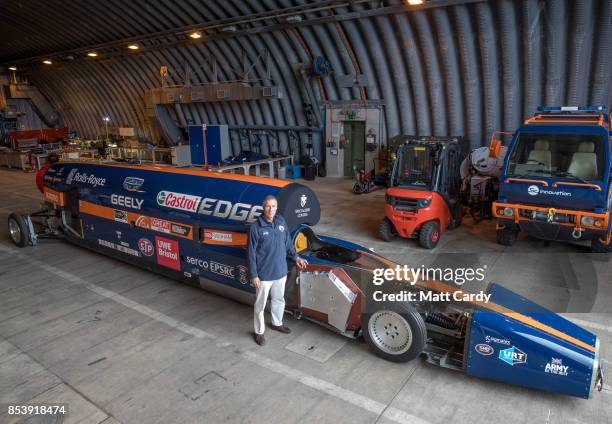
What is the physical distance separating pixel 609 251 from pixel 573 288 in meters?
2.16

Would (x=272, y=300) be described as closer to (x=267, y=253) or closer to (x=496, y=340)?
(x=267, y=253)

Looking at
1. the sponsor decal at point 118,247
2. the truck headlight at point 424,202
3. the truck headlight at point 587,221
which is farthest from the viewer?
the truck headlight at point 424,202

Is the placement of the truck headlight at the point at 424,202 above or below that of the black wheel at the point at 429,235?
above

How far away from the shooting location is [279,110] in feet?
58.5

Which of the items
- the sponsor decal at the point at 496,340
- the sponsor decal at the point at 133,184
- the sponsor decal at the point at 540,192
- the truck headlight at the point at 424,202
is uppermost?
the sponsor decal at the point at 133,184

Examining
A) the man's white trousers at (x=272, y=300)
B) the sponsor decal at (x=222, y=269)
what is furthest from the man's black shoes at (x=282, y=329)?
the sponsor decal at (x=222, y=269)

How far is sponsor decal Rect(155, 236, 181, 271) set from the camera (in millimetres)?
6730

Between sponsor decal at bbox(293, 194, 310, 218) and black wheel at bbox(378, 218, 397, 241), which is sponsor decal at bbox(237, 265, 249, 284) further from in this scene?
black wheel at bbox(378, 218, 397, 241)

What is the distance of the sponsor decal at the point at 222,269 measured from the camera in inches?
238

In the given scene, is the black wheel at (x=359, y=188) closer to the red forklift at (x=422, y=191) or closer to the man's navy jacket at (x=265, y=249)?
the red forklift at (x=422, y=191)

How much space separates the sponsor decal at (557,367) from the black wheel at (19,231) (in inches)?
378

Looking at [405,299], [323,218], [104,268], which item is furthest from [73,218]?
[405,299]

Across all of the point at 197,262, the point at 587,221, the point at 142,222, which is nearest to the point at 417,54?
the point at 587,221

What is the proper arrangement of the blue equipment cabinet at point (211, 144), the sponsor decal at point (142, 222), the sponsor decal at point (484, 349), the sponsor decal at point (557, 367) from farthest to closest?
the blue equipment cabinet at point (211, 144)
the sponsor decal at point (142, 222)
the sponsor decal at point (484, 349)
the sponsor decal at point (557, 367)
